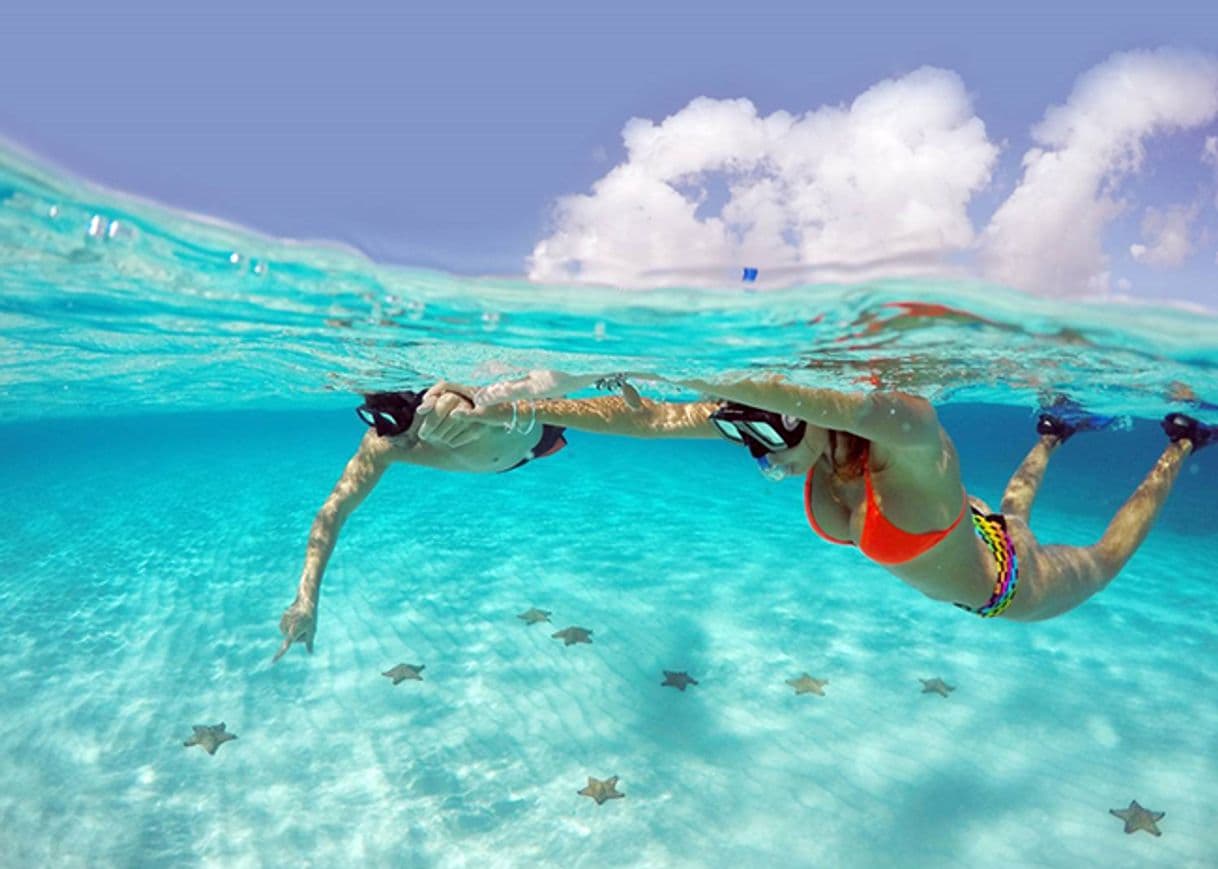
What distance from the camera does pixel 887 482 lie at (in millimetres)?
4637

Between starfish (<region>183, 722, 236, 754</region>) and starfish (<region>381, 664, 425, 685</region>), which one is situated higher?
starfish (<region>381, 664, 425, 685</region>)

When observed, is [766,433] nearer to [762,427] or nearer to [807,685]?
[762,427]

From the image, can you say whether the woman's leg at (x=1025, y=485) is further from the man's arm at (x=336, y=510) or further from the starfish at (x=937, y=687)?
the man's arm at (x=336, y=510)

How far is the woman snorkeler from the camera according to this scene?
12.7ft

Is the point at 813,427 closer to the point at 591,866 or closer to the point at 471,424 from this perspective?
the point at 471,424

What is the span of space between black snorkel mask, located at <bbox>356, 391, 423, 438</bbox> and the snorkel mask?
3083 mm

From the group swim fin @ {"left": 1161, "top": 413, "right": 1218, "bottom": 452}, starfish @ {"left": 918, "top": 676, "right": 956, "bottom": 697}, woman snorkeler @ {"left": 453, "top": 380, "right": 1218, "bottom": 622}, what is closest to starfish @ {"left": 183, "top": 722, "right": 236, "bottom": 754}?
woman snorkeler @ {"left": 453, "top": 380, "right": 1218, "bottom": 622}

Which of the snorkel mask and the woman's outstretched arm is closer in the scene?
the woman's outstretched arm

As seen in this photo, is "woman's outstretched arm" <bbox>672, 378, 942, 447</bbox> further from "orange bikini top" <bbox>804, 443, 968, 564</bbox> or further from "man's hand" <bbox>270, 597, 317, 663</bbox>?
"man's hand" <bbox>270, 597, 317, 663</bbox>

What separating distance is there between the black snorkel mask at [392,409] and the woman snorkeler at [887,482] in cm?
72

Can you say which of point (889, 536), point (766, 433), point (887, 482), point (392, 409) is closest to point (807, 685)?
point (889, 536)

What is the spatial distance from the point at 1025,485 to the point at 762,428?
5495 mm

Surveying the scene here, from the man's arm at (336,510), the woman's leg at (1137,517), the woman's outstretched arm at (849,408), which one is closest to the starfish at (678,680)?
the man's arm at (336,510)

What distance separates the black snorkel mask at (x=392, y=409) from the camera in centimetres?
627
